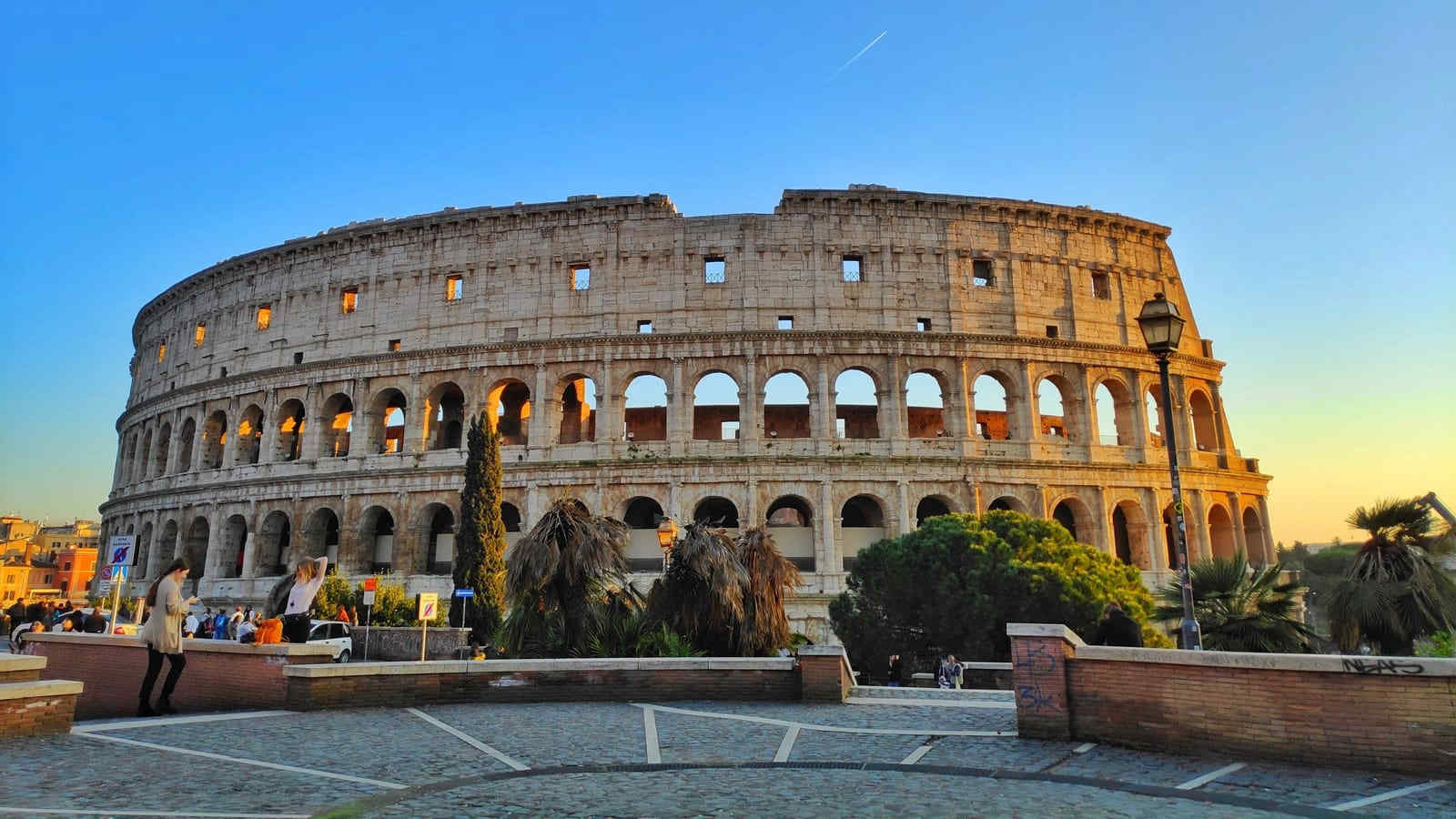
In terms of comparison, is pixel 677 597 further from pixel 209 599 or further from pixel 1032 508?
pixel 209 599

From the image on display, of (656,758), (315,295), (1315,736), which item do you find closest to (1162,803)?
(1315,736)

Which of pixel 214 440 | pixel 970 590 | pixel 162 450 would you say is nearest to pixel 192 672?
pixel 970 590

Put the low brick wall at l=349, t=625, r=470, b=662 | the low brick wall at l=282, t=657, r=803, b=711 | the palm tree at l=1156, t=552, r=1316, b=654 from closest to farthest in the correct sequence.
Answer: the low brick wall at l=282, t=657, r=803, b=711 < the palm tree at l=1156, t=552, r=1316, b=654 < the low brick wall at l=349, t=625, r=470, b=662

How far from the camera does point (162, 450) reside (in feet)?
142

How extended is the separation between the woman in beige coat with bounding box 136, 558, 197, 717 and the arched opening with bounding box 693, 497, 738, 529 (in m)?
23.0

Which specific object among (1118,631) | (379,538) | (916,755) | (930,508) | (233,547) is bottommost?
(916,755)

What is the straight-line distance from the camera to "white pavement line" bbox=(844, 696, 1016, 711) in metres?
12.1

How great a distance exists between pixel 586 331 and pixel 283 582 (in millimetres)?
14197

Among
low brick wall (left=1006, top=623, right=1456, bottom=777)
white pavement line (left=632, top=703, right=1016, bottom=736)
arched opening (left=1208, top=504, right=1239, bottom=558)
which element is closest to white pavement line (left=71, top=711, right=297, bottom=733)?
white pavement line (left=632, top=703, right=1016, bottom=736)

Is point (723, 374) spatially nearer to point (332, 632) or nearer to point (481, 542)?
point (481, 542)

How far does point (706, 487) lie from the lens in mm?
31828

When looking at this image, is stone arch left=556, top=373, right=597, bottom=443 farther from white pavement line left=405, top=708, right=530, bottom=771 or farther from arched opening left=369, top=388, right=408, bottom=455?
white pavement line left=405, top=708, right=530, bottom=771

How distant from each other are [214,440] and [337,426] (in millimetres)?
6315

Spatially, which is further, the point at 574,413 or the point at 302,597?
the point at 574,413
